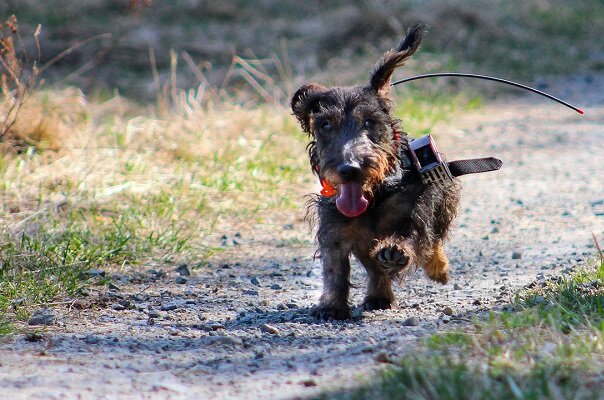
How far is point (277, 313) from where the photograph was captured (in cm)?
514

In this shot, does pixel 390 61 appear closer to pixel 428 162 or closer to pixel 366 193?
pixel 428 162

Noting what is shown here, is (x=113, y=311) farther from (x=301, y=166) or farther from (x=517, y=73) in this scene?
(x=517, y=73)

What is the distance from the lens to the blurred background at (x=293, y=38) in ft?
42.9

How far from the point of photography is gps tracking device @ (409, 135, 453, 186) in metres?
5.04

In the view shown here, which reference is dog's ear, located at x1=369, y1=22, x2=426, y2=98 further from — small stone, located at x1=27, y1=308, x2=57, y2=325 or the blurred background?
the blurred background

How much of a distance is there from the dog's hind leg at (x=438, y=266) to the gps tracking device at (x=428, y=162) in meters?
0.57

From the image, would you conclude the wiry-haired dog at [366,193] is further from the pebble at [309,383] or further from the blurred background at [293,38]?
the blurred background at [293,38]

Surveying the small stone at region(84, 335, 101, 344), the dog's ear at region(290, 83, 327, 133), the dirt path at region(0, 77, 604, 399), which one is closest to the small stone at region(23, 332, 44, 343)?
the dirt path at region(0, 77, 604, 399)

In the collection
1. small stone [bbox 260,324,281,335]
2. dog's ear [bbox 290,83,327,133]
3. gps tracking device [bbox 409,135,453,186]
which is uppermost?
dog's ear [bbox 290,83,327,133]

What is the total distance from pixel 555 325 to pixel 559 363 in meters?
0.46

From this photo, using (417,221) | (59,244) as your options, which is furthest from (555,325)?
(59,244)

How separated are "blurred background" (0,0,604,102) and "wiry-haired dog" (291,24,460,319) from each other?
22.1 ft

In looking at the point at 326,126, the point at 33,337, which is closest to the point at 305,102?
the point at 326,126

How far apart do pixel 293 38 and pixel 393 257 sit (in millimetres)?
10955
